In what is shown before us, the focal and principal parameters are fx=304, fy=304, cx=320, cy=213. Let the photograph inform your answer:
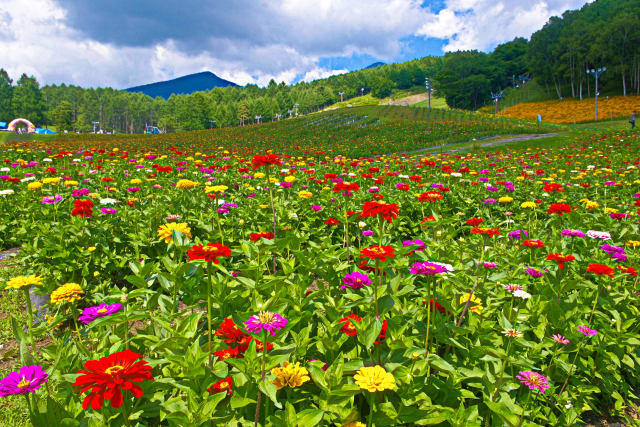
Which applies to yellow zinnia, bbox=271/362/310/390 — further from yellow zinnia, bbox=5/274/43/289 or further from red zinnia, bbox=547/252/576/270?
red zinnia, bbox=547/252/576/270

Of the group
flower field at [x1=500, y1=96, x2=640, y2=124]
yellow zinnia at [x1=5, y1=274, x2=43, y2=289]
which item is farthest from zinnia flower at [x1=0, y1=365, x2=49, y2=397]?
flower field at [x1=500, y1=96, x2=640, y2=124]

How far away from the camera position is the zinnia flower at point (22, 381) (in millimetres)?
1225

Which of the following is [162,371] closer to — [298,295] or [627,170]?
[298,295]

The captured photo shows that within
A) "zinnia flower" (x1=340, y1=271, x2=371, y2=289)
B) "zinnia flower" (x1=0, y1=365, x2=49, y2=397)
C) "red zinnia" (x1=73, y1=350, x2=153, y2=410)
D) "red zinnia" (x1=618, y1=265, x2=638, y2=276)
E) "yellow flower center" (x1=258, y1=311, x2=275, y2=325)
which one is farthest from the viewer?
"red zinnia" (x1=618, y1=265, x2=638, y2=276)

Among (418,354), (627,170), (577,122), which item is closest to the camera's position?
(418,354)

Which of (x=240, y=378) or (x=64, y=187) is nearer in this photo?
(x=240, y=378)

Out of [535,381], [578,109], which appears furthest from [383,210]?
[578,109]

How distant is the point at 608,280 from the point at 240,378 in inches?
119

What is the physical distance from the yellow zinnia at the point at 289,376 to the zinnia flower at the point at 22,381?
3.29 ft

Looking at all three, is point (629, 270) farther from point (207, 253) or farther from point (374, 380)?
point (207, 253)

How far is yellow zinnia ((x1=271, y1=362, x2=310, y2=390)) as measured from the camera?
4.94ft

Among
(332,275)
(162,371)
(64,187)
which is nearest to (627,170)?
(332,275)

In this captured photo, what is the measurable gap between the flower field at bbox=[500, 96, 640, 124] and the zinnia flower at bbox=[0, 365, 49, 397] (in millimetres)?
57145

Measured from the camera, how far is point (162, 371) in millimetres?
1829
